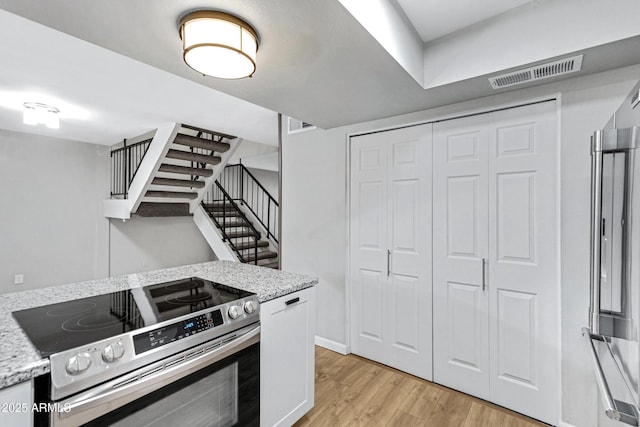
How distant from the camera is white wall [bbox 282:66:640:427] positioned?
6.15ft

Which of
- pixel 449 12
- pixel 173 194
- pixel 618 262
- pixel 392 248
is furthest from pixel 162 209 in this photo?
pixel 618 262

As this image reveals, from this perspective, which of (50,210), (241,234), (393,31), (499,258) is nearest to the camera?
(393,31)

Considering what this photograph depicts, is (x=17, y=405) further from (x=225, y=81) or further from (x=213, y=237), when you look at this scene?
(x=213, y=237)

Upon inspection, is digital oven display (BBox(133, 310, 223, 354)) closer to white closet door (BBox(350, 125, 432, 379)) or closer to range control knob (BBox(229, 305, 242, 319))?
range control knob (BBox(229, 305, 242, 319))

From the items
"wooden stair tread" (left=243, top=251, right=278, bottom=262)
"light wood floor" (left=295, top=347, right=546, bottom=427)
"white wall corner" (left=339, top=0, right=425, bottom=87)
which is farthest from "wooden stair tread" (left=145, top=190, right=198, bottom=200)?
"white wall corner" (left=339, top=0, right=425, bottom=87)

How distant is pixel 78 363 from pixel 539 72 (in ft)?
8.72

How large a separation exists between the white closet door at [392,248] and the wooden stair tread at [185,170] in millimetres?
3031

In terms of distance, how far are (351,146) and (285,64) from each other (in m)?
1.33

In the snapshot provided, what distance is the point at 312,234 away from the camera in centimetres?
325

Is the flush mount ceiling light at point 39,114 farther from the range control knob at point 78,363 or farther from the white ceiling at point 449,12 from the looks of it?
the white ceiling at point 449,12

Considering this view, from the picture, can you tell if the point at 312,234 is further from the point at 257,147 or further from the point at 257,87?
the point at 257,147

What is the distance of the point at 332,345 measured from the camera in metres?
3.08

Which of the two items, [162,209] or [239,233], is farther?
[239,233]

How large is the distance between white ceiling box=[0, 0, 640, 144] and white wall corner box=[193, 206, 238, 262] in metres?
2.46
